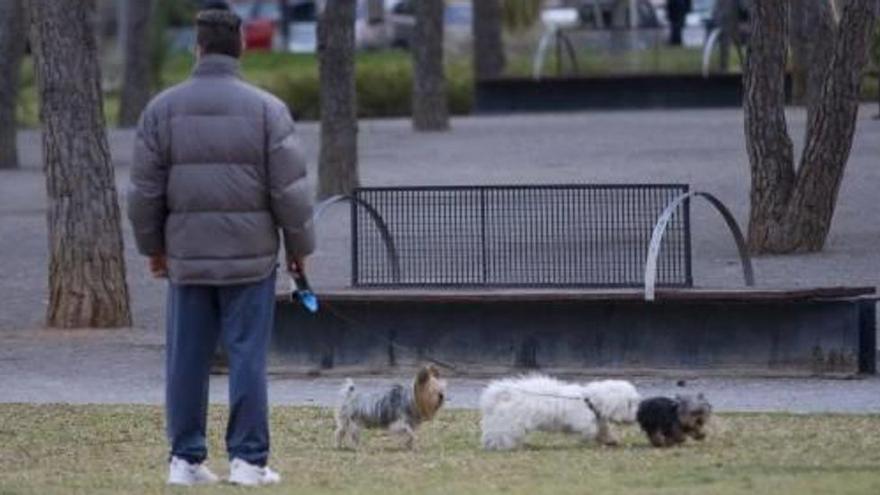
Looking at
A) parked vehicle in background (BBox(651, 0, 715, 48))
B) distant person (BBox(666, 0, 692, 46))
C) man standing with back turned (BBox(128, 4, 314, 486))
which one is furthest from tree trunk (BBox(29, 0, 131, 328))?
parked vehicle in background (BBox(651, 0, 715, 48))

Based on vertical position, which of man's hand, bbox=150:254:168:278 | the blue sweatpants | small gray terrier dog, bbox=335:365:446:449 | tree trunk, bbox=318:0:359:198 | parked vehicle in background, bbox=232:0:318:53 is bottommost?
parked vehicle in background, bbox=232:0:318:53

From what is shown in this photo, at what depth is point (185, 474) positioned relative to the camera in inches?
367

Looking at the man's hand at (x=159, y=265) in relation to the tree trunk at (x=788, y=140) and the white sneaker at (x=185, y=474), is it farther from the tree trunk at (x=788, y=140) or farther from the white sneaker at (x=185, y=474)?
the tree trunk at (x=788, y=140)

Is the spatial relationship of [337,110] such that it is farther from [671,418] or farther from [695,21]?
[695,21]

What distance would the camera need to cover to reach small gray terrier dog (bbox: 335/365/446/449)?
34.4ft

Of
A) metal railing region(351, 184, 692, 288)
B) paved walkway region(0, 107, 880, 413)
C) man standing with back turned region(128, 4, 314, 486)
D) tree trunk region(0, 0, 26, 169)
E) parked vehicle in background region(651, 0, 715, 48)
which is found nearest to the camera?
man standing with back turned region(128, 4, 314, 486)

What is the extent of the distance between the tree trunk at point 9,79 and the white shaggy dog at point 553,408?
75.1ft

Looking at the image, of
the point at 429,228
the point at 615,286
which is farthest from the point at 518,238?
the point at 615,286

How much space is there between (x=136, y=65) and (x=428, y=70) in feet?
23.4

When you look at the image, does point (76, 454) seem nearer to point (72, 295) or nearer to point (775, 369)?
point (775, 369)

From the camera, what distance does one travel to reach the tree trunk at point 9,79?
32.5 meters

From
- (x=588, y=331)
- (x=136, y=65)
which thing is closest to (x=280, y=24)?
(x=136, y=65)

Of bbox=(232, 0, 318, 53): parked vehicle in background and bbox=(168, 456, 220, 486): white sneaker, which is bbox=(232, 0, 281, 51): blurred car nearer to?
bbox=(232, 0, 318, 53): parked vehicle in background

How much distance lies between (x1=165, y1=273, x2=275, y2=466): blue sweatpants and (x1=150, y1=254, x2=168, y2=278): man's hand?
10 centimetres
